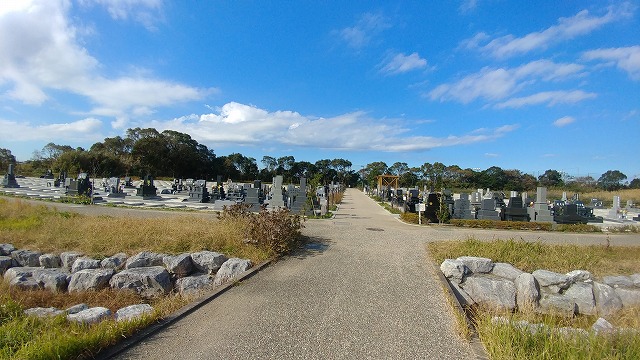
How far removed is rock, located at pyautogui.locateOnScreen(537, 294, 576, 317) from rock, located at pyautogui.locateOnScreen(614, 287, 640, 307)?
0.95m

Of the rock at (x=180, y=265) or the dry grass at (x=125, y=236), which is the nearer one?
the rock at (x=180, y=265)

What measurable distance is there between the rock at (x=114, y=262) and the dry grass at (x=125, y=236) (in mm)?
353

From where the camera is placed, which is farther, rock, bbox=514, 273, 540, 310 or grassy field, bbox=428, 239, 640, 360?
rock, bbox=514, 273, 540, 310

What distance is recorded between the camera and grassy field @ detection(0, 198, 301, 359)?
355 centimetres

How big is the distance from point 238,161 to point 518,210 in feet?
212

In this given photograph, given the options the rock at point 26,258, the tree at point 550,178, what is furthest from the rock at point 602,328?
the tree at point 550,178

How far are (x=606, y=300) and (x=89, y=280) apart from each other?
34.1ft

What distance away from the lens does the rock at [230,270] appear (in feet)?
21.7

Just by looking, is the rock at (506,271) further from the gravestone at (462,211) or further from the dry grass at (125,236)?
the gravestone at (462,211)

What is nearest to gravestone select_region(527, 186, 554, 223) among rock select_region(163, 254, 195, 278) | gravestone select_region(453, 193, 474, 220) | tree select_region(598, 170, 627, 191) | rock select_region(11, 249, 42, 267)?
gravestone select_region(453, 193, 474, 220)

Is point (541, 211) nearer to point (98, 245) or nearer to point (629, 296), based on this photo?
point (629, 296)

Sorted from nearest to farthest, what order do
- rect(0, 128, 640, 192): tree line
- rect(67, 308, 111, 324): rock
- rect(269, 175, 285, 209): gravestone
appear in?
rect(67, 308, 111, 324): rock < rect(269, 175, 285, 209): gravestone < rect(0, 128, 640, 192): tree line

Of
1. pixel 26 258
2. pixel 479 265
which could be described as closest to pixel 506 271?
pixel 479 265

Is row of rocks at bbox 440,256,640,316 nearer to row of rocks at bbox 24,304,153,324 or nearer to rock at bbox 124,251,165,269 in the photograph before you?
row of rocks at bbox 24,304,153,324
